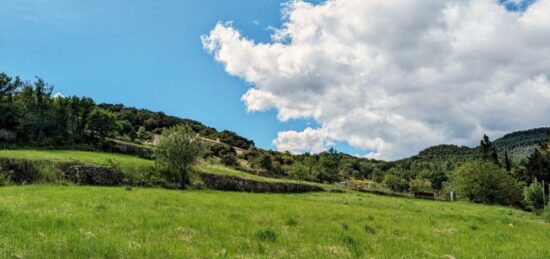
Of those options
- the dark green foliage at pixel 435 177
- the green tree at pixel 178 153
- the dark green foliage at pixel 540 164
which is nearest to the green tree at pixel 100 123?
the green tree at pixel 178 153

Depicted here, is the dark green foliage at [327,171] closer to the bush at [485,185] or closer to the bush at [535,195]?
the bush at [485,185]

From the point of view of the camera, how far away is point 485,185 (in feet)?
311

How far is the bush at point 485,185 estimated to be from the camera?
310 ft

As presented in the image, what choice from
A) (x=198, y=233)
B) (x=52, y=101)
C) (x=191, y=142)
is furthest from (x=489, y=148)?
(x=198, y=233)

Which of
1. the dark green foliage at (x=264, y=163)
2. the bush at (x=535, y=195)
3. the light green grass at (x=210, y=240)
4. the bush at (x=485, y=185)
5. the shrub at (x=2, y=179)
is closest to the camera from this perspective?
the light green grass at (x=210, y=240)

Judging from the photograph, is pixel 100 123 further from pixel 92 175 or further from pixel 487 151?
pixel 487 151

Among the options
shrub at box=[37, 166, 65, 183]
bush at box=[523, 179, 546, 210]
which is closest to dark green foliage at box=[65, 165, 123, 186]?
shrub at box=[37, 166, 65, 183]

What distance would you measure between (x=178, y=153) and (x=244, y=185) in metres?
17.5

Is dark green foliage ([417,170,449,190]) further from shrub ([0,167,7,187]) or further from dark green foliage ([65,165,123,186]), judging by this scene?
shrub ([0,167,7,187])

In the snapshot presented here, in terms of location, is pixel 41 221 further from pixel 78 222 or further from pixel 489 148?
pixel 489 148

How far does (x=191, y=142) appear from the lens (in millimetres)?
55031

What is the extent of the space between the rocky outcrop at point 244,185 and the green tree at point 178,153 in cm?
721

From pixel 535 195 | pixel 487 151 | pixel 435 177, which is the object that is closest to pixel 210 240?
pixel 535 195

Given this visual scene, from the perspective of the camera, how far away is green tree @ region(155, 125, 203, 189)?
177 feet
